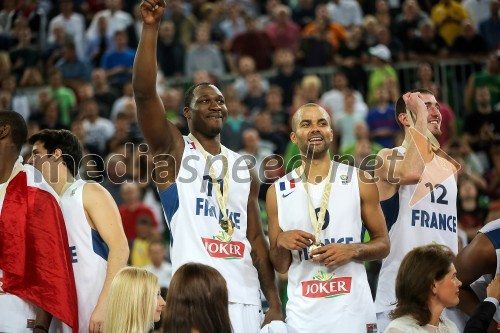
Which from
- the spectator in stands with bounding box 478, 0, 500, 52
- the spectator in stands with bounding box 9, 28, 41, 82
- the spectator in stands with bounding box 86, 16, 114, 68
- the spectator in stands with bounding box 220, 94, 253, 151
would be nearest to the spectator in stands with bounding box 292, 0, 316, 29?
the spectator in stands with bounding box 478, 0, 500, 52

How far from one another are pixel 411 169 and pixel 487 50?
10024mm

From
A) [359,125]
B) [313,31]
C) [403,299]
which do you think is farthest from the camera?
[313,31]

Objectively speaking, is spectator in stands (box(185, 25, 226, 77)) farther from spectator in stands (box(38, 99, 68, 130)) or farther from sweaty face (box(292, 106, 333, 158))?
sweaty face (box(292, 106, 333, 158))

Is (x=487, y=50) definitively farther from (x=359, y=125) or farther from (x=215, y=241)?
(x=215, y=241)

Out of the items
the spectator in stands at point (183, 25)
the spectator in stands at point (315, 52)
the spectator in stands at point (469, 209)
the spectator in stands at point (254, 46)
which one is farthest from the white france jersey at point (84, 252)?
the spectator in stands at point (183, 25)

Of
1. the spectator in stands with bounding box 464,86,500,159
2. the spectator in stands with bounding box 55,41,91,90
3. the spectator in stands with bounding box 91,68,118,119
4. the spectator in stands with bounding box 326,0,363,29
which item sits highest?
the spectator in stands with bounding box 326,0,363,29

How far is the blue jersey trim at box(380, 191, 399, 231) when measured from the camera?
7.25 metres

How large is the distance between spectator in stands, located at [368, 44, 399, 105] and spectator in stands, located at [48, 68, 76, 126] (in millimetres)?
5121

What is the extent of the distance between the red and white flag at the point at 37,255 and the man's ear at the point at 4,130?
0.43m

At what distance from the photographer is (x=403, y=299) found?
589 cm

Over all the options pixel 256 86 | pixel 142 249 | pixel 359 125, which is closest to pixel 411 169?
pixel 142 249

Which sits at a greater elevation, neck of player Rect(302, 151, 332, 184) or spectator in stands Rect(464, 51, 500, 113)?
spectator in stands Rect(464, 51, 500, 113)

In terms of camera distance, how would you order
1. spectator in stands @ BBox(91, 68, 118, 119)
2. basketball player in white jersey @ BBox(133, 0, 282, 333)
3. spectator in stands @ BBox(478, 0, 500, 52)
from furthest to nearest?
spectator in stands @ BBox(478, 0, 500, 52) → spectator in stands @ BBox(91, 68, 118, 119) → basketball player in white jersey @ BBox(133, 0, 282, 333)

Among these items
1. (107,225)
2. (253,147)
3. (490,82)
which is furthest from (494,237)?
(490,82)
